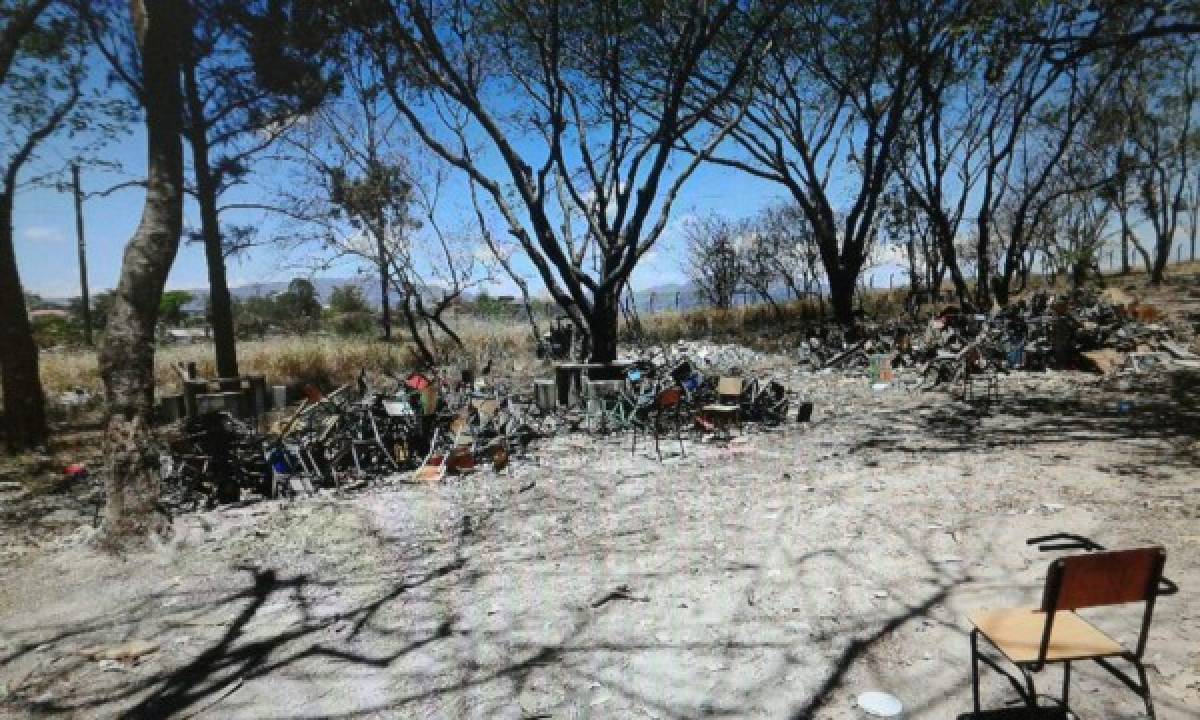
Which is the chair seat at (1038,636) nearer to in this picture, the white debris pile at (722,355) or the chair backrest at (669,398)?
the chair backrest at (669,398)

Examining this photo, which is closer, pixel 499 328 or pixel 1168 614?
pixel 1168 614

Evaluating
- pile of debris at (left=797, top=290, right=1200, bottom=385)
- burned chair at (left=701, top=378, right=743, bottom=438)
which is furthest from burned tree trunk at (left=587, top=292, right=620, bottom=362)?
pile of debris at (left=797, top=290, right=1200, bottom=385)

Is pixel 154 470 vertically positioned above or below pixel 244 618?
above

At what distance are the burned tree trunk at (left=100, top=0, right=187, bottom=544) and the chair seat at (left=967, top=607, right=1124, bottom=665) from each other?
525 cm

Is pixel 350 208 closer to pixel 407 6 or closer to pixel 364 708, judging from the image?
pixel 407 6

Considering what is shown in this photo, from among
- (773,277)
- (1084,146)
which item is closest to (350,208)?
(773,277)

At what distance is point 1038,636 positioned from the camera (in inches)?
84.0

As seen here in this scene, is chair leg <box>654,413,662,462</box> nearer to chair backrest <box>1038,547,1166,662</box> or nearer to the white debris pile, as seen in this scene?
chair backrest <box>1038,547,1166,662</box>

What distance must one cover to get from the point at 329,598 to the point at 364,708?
1.26m

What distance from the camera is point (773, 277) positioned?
84.6ft

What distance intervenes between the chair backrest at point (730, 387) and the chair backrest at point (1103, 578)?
5882 millimetres

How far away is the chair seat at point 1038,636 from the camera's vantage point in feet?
6.59

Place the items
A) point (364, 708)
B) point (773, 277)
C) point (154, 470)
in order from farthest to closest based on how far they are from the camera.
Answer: point (773, 277) < point (154, 470) < point (364, 708)

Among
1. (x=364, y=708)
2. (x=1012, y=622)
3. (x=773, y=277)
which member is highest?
(x=773, y=277)
